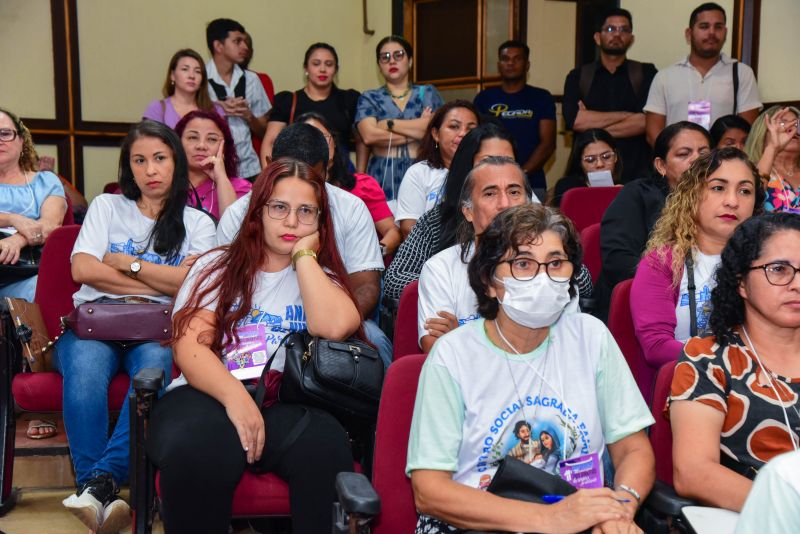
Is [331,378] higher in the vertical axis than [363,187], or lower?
lower

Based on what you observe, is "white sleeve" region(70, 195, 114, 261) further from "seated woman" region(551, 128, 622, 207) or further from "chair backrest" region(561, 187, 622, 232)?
"seated woman" region(551, 128, 622, 207)

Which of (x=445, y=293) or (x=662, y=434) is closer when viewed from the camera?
(x=662, y=434)

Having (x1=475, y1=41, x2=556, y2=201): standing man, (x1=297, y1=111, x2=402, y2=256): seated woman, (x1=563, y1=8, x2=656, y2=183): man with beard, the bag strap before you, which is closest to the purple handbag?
(x1=297, y1=111, x2=402, y2=256): seated woman

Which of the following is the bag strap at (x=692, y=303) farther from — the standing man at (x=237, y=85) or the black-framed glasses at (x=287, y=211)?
the standing man at (x=237, y=85)

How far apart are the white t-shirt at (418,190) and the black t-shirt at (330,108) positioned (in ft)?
4.13

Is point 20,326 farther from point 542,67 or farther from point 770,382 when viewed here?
point 542,67

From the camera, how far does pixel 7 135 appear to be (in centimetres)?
377

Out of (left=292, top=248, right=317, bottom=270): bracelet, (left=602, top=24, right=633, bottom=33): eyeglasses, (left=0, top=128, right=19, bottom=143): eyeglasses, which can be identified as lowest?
(left=292, top=248, right=317, bottom=270): bracelet

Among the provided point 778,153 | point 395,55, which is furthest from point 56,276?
point 778,153

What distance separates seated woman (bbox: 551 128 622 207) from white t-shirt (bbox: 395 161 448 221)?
0.90 meters

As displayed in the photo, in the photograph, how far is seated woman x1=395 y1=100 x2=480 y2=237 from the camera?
157 inches

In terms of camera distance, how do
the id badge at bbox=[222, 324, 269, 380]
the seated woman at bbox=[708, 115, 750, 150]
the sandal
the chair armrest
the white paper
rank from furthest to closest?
the white paper, the seated woman at bbox=[708, 115, 750, 150], the sandal, the id badge at bbox=[222, 324, 269, 380], the chair armrest

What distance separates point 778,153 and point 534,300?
2.54 m

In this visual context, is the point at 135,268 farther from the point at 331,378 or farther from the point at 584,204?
the point at 584,204
